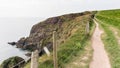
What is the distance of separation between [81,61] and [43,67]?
11.2 feet

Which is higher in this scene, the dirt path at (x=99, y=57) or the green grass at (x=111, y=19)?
the green grass at (x=111, y=19)

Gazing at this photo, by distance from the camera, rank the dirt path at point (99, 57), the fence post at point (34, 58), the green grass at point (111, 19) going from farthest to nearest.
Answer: the green grass at point (111, 19), the dirt path at point (99, 57), the fence post at point (34, 58)

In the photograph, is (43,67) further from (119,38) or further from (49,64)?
(119,38)

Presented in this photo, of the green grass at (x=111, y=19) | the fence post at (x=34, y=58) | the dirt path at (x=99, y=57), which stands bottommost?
the dirt path at (x=99, y=57)

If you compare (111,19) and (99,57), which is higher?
(111,19)

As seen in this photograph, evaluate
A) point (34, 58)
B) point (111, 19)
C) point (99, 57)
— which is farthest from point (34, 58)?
point (111, 19)

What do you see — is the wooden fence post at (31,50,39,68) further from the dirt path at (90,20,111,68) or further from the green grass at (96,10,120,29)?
the green grass at (96,10,120,29)

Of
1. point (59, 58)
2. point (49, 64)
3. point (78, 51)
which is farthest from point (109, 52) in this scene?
point (49, 64)

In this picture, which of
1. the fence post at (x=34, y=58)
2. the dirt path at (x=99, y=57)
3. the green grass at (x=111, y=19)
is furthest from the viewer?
the green grass at (x=111, y=19)

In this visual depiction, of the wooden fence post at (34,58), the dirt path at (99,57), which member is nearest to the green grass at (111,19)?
the dirt path at (99,57)

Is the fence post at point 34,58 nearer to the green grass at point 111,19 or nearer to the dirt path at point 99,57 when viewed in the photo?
the dirt path at point 99,57

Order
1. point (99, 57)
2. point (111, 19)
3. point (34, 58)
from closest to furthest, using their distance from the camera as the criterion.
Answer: point (34, 58)
point (99, 57)
point (111, 19)

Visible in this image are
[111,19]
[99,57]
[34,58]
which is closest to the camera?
[34,58]

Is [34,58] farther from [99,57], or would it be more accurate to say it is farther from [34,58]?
[99,57]
